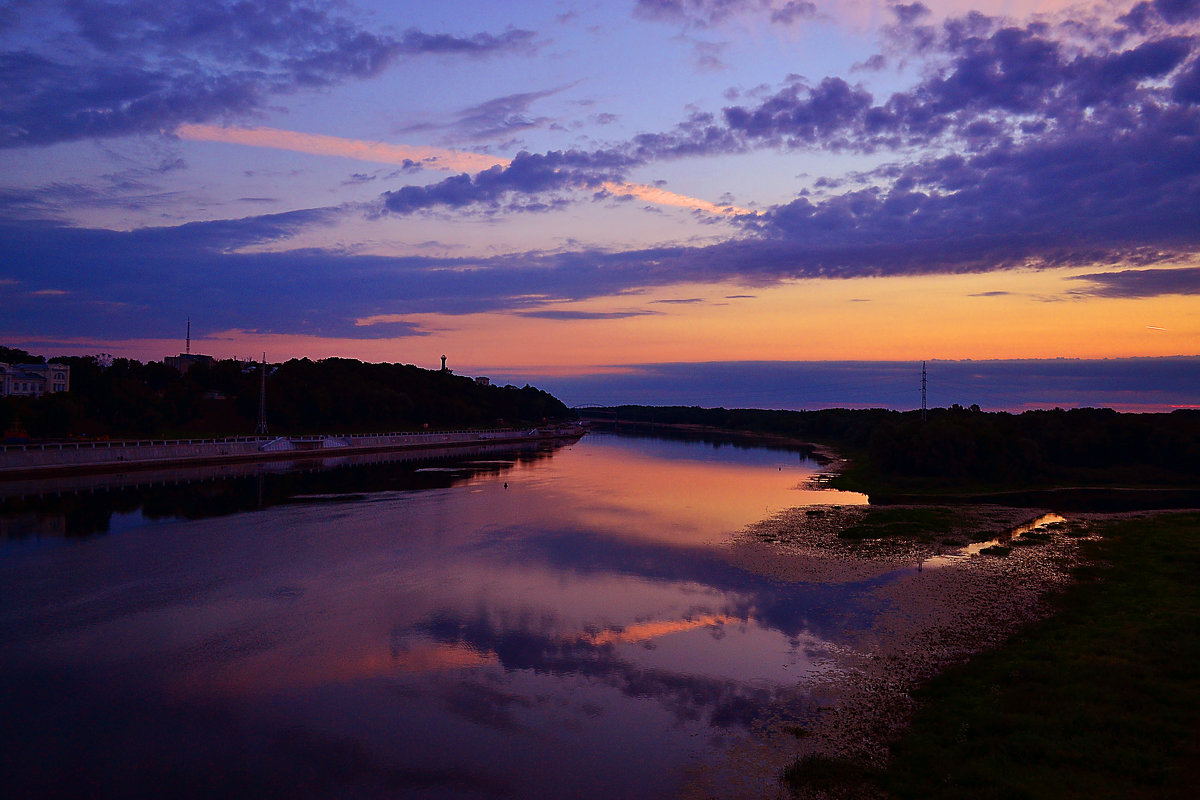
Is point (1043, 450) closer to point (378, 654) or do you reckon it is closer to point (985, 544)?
point (985, 544)

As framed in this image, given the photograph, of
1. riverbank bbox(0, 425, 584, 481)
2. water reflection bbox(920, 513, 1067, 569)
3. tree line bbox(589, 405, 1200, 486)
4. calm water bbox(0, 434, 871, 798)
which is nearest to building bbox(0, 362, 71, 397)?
riverbank bbox(0, 425, 584, 481)

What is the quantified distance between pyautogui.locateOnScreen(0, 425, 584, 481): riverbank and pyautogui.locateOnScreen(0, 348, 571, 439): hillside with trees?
36.1ft

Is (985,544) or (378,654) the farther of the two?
(985,544)

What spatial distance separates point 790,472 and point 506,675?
5826 centimetres

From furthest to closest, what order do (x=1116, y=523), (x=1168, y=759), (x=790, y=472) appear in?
(x=790, y=472) → (x=1116, y=523) → (x=1168, y=759)

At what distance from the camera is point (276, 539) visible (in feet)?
97.9

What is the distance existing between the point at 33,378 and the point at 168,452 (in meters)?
54.6

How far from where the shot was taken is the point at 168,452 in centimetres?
5434

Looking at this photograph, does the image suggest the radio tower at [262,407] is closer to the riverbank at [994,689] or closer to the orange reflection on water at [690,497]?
the orange reflection on water at [690,497]

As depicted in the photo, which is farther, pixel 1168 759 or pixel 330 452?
pixel 330 452

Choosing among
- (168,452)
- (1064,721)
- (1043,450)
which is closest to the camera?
(1064,721)

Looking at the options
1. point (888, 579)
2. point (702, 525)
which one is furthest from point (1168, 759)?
point (702, 525)

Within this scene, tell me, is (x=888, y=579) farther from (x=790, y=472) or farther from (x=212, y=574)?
(x=790, y=472)

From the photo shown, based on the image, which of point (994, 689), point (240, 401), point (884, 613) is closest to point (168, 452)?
point (240, 401)
